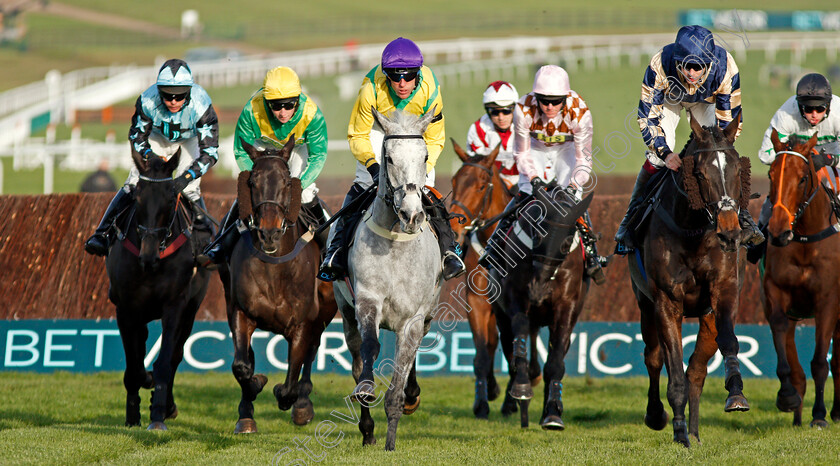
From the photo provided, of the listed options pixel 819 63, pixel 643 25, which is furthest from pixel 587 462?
pixel 643 25

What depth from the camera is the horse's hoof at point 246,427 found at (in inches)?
302

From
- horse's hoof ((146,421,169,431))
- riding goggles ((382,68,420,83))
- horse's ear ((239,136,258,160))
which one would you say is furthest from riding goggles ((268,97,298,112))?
horse's hoof ((146,421,169,431))

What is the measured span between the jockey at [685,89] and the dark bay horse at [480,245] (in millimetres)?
2026

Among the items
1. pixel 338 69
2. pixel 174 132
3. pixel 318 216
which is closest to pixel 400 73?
pixel 318 216

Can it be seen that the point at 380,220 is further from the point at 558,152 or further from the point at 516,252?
the point at 558,152

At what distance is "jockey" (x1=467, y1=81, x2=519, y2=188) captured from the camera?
10.8m

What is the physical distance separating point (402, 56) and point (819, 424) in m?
4.51

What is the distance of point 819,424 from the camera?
26.9 feet

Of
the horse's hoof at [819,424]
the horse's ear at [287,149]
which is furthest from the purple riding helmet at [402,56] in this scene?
the horse's hoof at [819,424]

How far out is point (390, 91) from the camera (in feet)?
24.5

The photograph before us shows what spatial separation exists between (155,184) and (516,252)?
2969 mm

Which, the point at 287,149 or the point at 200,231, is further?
the point at 200,231

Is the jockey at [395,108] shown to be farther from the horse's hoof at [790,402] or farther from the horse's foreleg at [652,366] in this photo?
the horse's hoof at [790,402]

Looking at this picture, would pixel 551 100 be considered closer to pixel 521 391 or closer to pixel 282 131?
pixel 282 131
